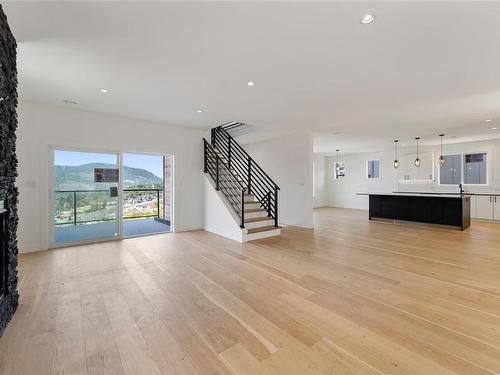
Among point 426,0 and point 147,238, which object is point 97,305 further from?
point 426,0

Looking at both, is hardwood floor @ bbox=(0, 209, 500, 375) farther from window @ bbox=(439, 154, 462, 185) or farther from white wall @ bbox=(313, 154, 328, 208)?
white wall @ bbox=(313, 154, 328, 208)

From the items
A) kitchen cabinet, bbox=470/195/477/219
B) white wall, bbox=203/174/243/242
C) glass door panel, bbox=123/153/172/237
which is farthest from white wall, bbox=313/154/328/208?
glass door panel, bbox=123/153/172/237

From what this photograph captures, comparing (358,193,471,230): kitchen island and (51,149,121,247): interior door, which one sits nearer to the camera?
(51,149,121,247): interior door

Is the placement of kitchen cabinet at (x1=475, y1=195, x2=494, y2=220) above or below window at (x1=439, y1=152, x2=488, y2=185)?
below

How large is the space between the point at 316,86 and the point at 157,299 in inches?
140

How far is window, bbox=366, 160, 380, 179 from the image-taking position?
10525 millimetres

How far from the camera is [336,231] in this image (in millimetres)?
6066

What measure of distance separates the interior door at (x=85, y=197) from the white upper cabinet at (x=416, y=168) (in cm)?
1033

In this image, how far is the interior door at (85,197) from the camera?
468 centimetres

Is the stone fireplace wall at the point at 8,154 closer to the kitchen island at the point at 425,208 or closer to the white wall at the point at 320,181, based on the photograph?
the kitchen island at the point at 425,208

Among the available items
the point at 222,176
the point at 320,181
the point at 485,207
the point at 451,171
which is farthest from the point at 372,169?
the point at 222,176

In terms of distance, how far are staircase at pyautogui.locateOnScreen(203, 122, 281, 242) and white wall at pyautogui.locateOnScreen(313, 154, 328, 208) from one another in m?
5.68

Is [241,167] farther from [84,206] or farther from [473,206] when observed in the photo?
[473,206]

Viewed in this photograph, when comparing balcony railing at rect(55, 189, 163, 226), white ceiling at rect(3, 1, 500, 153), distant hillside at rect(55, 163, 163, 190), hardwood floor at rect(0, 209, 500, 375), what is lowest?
hardwood floor at rect(0, 209, 500, 375)
